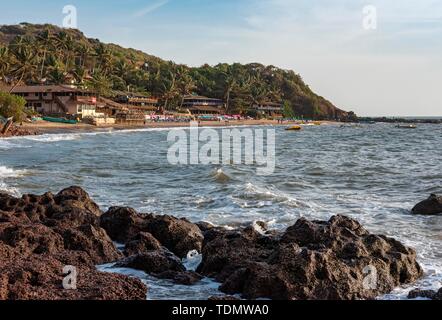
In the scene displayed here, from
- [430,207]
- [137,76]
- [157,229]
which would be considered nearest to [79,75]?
[137,76]

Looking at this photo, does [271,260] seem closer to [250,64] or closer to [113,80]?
[113,80]

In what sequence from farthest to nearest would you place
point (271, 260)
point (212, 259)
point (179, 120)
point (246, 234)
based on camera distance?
point (179, 120) < point (246, 234) < point (212, 259) < point (271, 260)

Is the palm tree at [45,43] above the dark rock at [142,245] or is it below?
above

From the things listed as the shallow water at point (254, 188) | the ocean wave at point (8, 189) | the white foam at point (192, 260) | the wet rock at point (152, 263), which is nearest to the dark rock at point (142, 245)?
the white foam at point (192, 260)

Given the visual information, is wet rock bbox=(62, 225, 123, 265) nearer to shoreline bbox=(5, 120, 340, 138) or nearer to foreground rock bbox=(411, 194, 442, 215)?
foreground rock bbox=(411, 194, 442, 215)

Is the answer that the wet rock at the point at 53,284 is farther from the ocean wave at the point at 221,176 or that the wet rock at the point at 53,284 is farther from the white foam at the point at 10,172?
the white foam at the point at 10,172

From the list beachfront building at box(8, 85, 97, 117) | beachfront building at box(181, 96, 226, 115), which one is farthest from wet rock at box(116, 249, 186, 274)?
beachfront building at box(181, 96, 226, 115)

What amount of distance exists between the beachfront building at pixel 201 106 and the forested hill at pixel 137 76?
209 cm

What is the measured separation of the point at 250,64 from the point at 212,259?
185 m

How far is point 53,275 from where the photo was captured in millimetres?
7234

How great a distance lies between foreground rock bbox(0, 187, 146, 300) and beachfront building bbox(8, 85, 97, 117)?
68.9 meters

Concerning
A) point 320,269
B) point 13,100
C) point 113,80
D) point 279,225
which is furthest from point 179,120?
point 320,269

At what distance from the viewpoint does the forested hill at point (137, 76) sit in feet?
288

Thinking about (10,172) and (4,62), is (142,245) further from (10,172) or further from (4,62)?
(4,62)
